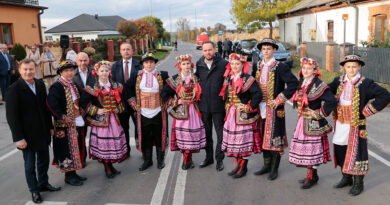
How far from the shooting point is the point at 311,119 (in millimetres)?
4430

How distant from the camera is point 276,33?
4116 centimetres

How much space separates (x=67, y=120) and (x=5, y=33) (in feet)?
70.7

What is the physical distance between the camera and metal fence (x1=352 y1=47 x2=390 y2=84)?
12.0 meters

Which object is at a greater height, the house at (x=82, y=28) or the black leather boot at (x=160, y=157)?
the house at (x=82, y=28)

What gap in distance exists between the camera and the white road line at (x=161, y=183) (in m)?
4.49

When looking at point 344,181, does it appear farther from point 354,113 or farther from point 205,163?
point 205,163

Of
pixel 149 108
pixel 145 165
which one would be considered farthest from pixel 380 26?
pixel 145 165

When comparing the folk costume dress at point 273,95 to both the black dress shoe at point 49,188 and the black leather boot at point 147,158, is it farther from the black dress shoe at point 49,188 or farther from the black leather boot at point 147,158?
the black dress shoe at point 49,188

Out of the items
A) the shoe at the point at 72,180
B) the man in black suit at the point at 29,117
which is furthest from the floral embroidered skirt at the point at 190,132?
the man in black suit at the point at 29,117

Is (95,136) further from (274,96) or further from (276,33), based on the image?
(276,33)

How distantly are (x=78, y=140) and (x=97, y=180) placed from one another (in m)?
0.70

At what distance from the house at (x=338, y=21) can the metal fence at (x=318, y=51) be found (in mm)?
1442

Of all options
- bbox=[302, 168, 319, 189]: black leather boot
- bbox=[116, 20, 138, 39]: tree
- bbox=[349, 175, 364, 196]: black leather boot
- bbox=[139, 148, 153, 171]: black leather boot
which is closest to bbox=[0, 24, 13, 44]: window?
bbox=[116, 20, 138, 39]: tree

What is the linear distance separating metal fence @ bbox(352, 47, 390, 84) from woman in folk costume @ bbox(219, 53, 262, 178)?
9281 millimetres
